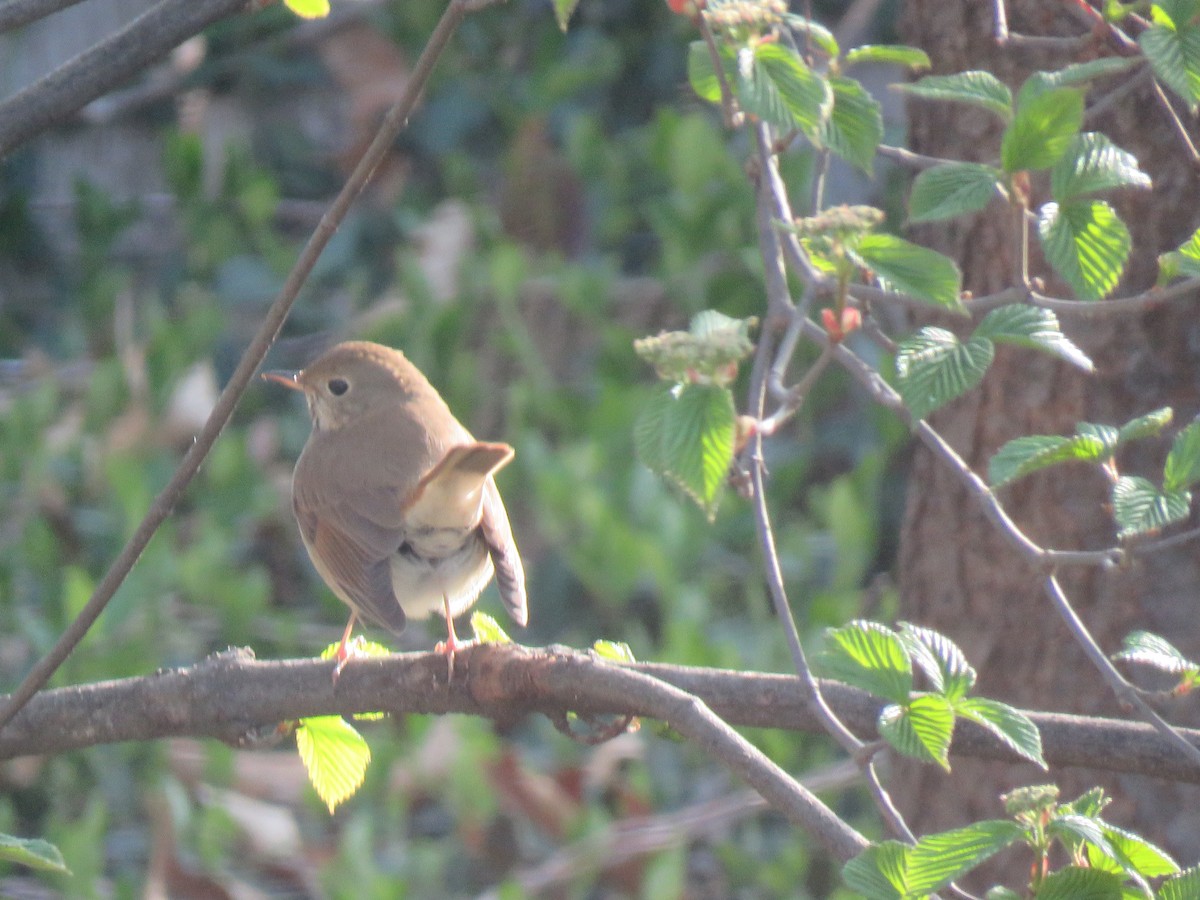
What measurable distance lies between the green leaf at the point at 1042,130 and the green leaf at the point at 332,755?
1.19 metres

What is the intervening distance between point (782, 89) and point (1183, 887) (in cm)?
87

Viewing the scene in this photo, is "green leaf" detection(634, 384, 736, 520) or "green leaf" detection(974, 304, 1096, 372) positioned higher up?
"green leaf" detection(974, 304, 1096, 372)

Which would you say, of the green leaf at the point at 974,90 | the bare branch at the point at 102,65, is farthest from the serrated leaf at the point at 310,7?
the green leaf at the point at 974,90

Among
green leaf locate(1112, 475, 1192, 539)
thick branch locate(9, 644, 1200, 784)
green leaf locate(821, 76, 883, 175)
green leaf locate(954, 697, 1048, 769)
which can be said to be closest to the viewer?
green leaf locate(954, 697, 1048, 769)

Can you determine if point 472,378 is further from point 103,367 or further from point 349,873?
point 349,873

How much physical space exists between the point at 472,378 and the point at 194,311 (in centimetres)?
101

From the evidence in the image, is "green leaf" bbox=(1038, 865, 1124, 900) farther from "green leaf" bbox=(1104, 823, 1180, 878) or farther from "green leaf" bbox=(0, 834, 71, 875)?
"green leaf" bbox=(0, 834, 71, 875)

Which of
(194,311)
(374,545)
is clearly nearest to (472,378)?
(194,311)

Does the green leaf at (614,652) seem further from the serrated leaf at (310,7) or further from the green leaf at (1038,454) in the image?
the serrated leaf at (310,7)

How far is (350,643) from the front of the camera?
2.61m

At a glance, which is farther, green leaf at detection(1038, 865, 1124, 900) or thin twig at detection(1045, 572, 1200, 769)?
thin twig at detection(1045, 572, 1200, 769)

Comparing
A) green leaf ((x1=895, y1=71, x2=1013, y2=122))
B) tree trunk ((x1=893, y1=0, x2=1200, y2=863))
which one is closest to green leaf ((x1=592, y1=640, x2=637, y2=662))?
green leaf ((x1=895, y1=71, x2=1013, y2=122))

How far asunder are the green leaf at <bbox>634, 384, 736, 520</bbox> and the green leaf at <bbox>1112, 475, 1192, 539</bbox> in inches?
15.8

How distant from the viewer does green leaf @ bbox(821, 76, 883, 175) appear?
1.88 metres
